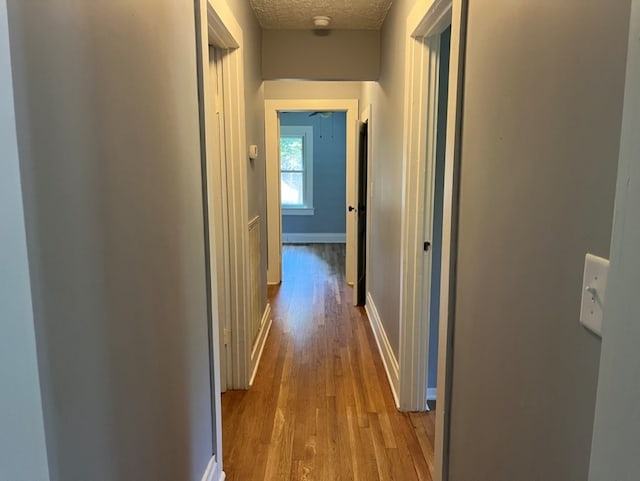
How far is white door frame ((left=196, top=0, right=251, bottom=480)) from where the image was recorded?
179 centimetres

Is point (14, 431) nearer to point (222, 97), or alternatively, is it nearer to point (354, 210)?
point (222, 97)

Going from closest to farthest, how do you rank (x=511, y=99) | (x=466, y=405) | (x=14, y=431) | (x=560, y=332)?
Answer: 1. (x=14, y=431)
2. (x=560, y=332)
3. (x=511, y=99)
4. (x=466, y=405)

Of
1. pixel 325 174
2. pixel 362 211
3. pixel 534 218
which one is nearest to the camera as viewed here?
pixel 534 218

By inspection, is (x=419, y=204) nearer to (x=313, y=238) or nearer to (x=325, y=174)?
(x=325, y=174)

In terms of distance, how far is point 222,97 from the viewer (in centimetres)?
234

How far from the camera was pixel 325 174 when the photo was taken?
8008mm

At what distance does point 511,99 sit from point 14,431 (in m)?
1.13

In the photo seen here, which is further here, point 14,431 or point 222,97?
point 222,97

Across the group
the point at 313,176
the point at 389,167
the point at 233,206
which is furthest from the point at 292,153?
the point at 233,206

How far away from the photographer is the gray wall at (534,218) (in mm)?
706

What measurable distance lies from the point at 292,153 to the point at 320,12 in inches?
207

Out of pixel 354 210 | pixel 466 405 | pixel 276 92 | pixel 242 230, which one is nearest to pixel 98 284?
pixel 466 405

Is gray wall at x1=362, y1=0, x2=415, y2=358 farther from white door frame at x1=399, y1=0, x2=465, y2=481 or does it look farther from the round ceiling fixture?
the round ceiling fixture

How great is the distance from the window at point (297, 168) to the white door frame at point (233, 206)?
5.50 metres
